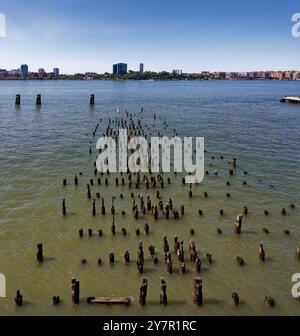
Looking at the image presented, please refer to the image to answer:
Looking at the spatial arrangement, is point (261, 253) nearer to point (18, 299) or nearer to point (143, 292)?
point (143, 292)

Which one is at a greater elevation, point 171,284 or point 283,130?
point 283,130

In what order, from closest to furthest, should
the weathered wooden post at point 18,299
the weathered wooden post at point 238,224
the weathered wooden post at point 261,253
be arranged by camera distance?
the weathered wooden post at point 18,299
the weathered wooden post at point 261,253
the weathered wooden post at point 238,224

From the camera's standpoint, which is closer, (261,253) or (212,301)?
(212,301)

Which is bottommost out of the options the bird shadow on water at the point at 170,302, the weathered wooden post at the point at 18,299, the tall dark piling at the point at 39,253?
the bird shadow on water at the point at 170,302

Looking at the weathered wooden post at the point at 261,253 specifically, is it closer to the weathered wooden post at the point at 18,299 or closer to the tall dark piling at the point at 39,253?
the tall dark piling at the point at 39,253

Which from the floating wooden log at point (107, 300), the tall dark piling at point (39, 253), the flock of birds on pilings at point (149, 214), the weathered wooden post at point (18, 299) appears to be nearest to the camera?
the floating wooden log at point (107, 300)

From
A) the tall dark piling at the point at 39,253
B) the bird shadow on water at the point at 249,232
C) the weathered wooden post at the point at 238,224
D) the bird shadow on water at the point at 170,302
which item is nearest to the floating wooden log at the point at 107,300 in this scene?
the bird shadow on water at the point at 170,302

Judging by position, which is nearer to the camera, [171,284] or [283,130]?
[171,284]

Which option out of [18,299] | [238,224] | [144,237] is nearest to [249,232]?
[238,224]
